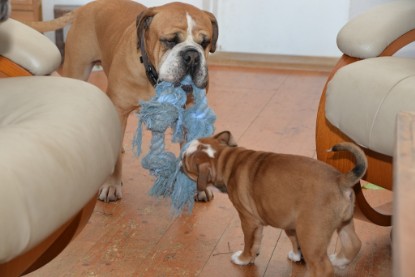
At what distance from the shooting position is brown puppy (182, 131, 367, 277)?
169 cm

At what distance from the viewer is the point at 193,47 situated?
7.63 ft

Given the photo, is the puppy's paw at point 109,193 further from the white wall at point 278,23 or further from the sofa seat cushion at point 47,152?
the white wall at point 278,23

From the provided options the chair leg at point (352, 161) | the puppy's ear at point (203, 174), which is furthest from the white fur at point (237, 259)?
the chair leg at point (352, 161)

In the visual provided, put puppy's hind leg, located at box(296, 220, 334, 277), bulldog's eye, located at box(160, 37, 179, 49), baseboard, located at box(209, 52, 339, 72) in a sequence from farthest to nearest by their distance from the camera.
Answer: baseboard, located at box(209, 52, 339, 72) → bulldog's eye, located at box(160, 37, 179, 49) → puppy's hind leg, located at box(296, 220, 334, 277)

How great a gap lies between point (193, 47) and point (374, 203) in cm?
81

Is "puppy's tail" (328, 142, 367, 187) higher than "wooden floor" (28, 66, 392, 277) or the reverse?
higher

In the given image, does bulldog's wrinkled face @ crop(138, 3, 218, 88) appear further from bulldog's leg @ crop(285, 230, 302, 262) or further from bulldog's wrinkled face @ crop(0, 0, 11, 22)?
bulldog's wrinkled face @ crop(0, 0, 11, 22)

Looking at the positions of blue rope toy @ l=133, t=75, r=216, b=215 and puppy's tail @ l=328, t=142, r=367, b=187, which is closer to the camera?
puppy's tail @ l=328, t=142, r=367, b=187

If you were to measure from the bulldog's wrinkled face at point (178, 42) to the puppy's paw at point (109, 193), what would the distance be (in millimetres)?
437

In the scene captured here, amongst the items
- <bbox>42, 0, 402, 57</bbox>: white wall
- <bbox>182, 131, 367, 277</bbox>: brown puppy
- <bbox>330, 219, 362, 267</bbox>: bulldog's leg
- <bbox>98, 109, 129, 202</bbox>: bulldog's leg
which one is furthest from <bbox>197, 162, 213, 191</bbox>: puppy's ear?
<bbox>42, 0, 402, 57</bbox>: white wall

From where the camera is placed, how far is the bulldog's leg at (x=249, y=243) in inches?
75.6

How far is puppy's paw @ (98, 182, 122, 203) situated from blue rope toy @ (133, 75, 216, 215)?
0.63 ft

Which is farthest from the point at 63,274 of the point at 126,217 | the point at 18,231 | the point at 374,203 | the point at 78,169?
the point at 374,203

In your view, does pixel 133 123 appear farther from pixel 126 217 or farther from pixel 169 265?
pixel 169 265
